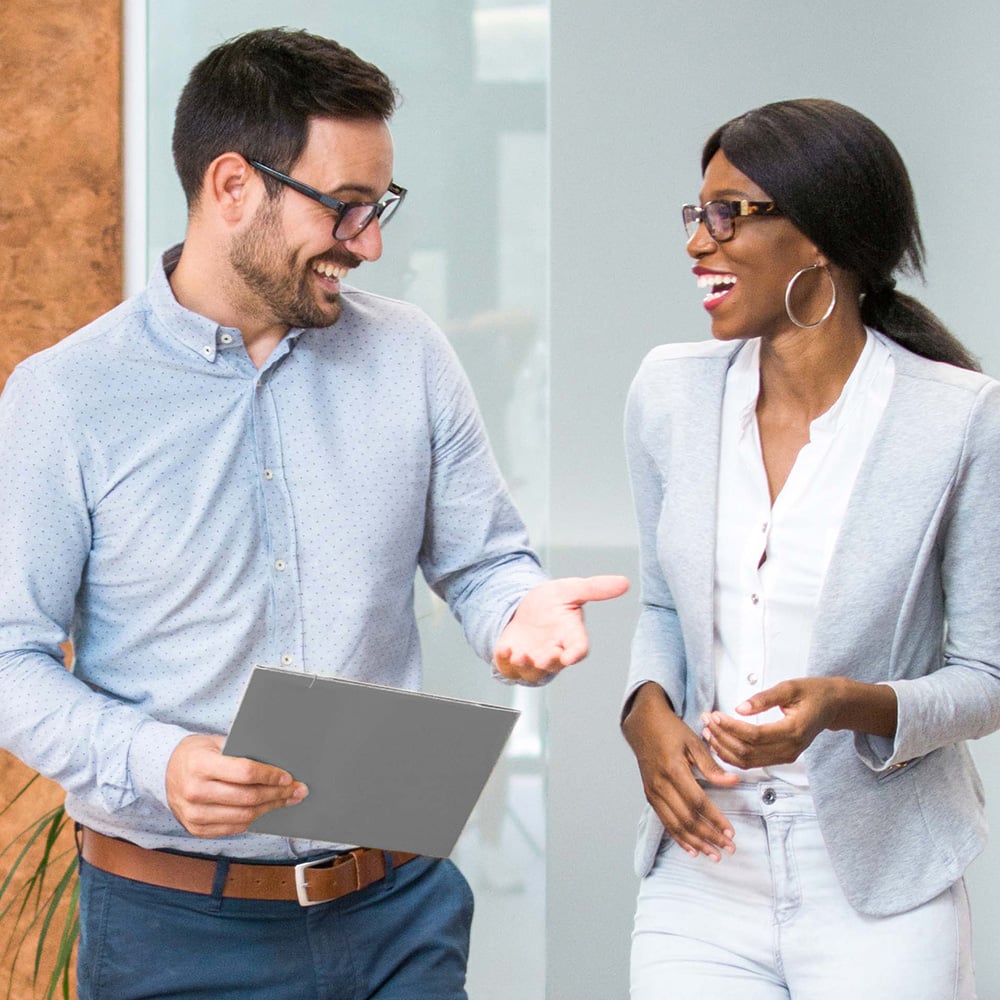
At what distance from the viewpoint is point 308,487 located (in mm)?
2111

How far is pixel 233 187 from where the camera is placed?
2148mm

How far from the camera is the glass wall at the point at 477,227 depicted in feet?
12.2

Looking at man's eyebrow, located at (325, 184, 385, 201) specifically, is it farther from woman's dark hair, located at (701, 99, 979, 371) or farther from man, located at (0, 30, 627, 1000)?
woman's dark hair, located at (701, 99, 979, 371)

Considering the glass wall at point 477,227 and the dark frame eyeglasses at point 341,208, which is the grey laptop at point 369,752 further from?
the glass wall at point 477,227

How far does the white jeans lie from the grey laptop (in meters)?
0.43

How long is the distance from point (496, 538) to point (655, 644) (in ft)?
1.06

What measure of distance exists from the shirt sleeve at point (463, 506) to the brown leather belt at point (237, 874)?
0.43 m

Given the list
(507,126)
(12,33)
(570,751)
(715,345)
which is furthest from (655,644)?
(12,33)

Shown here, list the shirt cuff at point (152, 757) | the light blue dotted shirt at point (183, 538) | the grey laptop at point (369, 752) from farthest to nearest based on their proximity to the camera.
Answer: the light blue dotted shirt at point (183, 538) < the shirt cuff at point (152, 757) < the grey laptop at point (369, 752)

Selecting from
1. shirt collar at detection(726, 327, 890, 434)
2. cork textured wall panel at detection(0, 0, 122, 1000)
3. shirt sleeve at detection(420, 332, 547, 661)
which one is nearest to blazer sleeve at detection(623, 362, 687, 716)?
shirt collar at detection(726, 327, 890, 434)

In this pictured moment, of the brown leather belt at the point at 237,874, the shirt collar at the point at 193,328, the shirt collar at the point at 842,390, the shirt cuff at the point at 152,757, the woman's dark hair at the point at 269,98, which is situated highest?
the woman's dark hair at the point at 269,98

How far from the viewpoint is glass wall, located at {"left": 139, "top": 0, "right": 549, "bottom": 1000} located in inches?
147

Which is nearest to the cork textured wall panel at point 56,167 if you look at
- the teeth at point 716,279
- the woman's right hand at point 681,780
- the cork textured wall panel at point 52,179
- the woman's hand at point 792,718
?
the cork textured wall panel at point 52,179

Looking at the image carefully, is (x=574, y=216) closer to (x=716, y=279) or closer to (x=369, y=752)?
(x=716, y=279)
